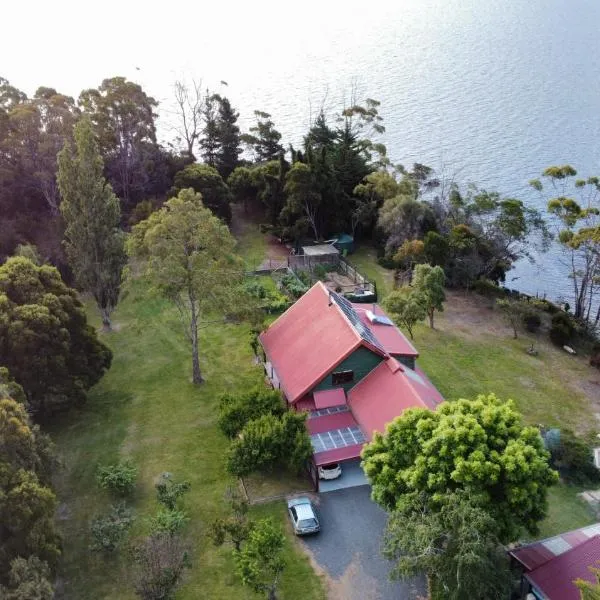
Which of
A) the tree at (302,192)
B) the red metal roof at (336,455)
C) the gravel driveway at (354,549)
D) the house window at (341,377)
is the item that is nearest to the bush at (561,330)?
the house window at (341,377)

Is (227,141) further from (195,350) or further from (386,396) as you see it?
(386,396)

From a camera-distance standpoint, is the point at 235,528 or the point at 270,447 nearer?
the point at 235,528

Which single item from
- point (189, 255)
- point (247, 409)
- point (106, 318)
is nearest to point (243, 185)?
point (106, 318)

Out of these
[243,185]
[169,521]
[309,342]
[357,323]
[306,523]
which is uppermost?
[243,185]

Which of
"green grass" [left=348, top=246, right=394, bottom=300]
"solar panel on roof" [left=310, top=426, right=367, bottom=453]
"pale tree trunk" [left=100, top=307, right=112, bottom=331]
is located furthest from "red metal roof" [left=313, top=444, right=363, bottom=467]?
"green grass" [left=348, top=246, right=394, bottom=300]

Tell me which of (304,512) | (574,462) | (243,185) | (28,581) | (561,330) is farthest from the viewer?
(243,185)

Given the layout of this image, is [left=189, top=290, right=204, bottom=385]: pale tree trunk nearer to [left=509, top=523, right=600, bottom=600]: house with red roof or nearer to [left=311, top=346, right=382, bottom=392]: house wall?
[left=311, top=346, right=382, bottom=392]: house wall
